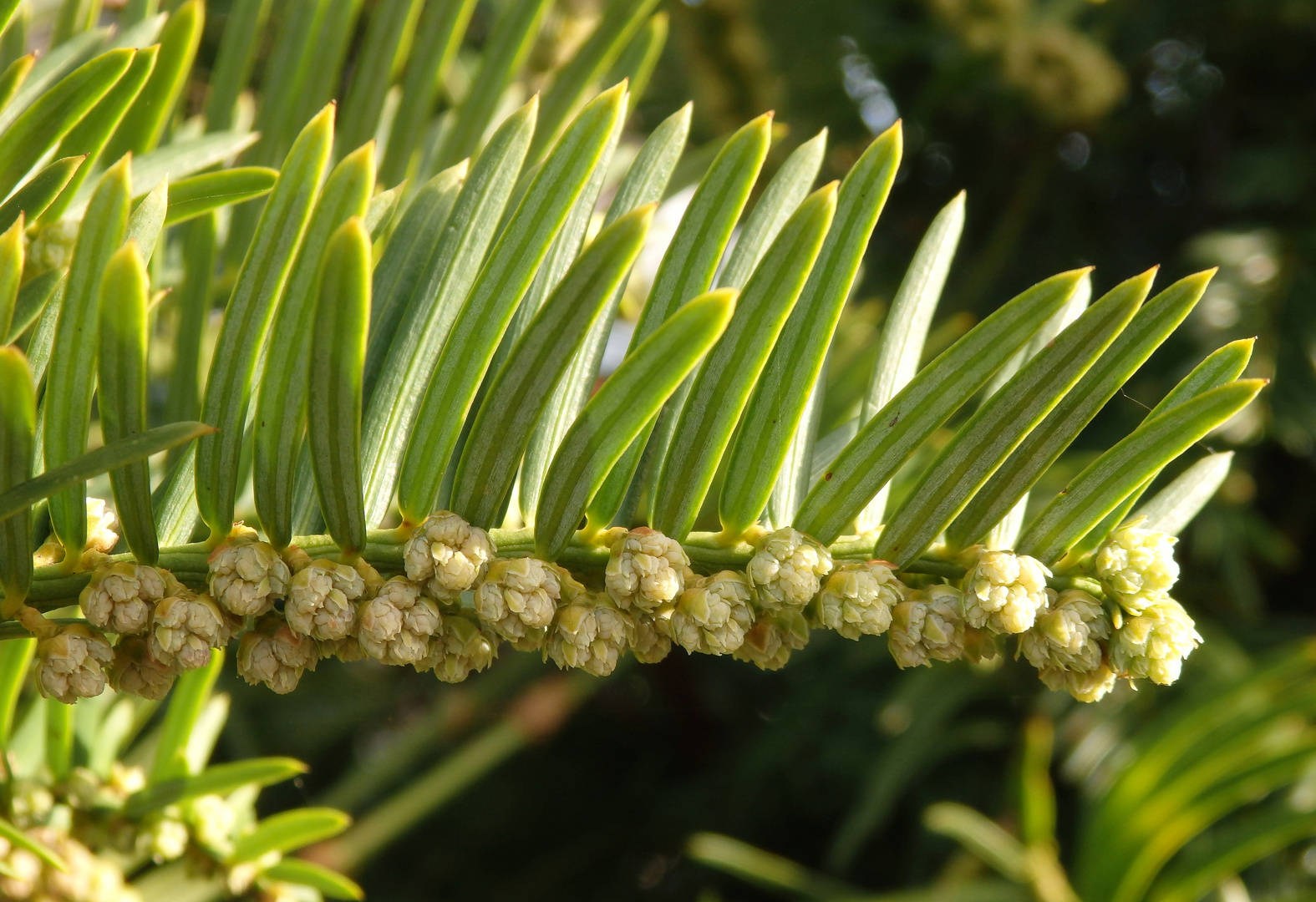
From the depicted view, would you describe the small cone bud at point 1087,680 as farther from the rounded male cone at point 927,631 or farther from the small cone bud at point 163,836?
the small cone bud at point 163,836

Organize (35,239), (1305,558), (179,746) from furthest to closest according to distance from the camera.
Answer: (1305,558) → (179,746) → (35,239)

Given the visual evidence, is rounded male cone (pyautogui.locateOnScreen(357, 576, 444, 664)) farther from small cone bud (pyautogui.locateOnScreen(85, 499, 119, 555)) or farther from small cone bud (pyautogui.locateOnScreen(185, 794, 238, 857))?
small cone bud (pyautogui.locateOnScreen(185, 794, 238, 857))

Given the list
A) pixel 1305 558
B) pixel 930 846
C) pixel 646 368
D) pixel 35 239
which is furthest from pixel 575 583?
pixel 1305 558

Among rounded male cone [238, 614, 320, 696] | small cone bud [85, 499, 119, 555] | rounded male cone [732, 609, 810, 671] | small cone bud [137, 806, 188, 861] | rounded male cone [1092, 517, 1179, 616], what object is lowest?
small cone bud [137, 806, 188, 861]

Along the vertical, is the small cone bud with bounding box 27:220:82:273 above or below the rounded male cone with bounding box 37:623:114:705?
above

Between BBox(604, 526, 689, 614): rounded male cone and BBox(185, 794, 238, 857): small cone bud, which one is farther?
BBox(185, 794, 238, 857): small cone bud

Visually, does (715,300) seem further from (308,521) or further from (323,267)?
(308,521)

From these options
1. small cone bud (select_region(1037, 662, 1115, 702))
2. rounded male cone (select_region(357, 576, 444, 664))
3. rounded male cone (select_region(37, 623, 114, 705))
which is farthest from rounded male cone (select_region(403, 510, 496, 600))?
small cone bud (select_region(1037, 662, 1115, 702))

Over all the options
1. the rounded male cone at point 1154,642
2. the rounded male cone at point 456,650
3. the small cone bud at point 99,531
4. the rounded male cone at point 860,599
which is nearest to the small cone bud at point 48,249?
the small cone bud at point 99,531
